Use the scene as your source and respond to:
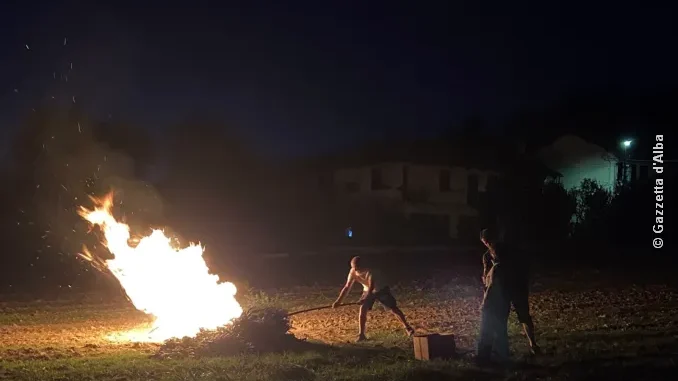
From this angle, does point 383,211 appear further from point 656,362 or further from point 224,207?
point 656,362

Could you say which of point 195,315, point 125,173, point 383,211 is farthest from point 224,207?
point 195,315

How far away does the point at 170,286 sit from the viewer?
1429cm

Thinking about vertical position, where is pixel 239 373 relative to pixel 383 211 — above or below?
below

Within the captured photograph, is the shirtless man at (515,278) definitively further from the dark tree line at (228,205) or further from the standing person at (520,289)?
the dark tree line at (228,205)

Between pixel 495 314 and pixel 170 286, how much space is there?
666 cm

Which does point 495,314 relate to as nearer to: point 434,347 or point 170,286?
point 434,347

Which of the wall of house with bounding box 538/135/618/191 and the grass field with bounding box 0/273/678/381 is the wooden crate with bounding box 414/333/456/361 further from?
the wall of house with bounding box 538/135/618/191

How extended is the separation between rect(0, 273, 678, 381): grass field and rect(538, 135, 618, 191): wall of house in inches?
834

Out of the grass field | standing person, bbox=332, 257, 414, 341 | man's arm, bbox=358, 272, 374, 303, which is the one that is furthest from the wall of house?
man's arm, bbox=358, 272, 374, 303

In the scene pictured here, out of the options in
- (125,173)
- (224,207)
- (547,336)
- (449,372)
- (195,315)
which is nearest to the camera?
(449,372)

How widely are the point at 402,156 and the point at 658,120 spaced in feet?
54.1

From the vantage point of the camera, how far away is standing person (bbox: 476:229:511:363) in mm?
10500

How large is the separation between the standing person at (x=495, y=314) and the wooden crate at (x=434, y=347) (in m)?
0.47

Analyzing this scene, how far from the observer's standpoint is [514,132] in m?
45.2
